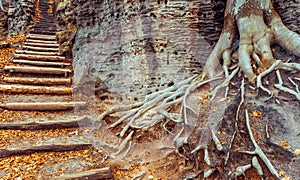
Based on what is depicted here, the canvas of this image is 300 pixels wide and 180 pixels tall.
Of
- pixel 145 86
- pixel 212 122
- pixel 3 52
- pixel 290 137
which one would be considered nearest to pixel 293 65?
pixel 290 137

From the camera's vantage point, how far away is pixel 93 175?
2.32m

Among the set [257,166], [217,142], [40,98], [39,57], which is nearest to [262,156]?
[257,166]

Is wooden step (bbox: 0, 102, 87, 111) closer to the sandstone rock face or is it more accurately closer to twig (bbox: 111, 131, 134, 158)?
twig (bbox: 111, 131, 134, 158)

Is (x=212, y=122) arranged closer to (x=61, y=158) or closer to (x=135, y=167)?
(x=135, y=167)

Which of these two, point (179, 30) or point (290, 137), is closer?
point (290, 137)

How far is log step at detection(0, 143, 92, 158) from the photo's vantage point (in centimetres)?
252

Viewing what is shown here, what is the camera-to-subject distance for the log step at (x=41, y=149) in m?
2.52

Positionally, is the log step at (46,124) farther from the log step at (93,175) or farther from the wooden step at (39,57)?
the wooden step at (39,57)

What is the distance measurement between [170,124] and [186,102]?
36 centimetres

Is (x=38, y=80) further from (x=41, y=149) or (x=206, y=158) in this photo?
(x=206, y=158)

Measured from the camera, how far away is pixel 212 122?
2.47 meters

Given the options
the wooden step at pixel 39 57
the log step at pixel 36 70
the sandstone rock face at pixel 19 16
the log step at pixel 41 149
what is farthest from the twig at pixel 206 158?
the sandstone rock face at pixel 19 16

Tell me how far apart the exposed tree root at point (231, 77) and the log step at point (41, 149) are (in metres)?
0.53

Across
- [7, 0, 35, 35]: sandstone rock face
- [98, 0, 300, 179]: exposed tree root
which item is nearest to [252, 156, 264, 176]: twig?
[98, 0, 300, 179]: exposed tree root
